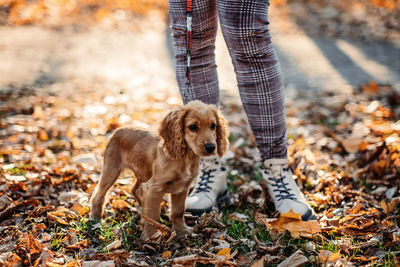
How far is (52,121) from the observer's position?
5027mm

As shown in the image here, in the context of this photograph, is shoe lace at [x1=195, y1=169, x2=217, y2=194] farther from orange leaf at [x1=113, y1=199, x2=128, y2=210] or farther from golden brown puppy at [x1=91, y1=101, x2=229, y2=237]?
orange leaf at [x1=113, y1=199, x2=128, y2=210]

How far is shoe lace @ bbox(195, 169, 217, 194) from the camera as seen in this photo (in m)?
3.23

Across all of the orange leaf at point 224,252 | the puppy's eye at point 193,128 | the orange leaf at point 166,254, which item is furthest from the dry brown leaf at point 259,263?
the puppy's eye at point 193,128

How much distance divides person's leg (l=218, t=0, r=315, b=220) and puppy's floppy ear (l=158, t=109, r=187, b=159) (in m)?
0.62

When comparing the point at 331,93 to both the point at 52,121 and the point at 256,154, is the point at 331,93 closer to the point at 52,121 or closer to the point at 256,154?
the point at 256,154

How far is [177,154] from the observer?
8.71ft

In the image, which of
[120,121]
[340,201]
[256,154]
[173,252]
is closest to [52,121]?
[120,121]

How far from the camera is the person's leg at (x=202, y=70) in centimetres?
289

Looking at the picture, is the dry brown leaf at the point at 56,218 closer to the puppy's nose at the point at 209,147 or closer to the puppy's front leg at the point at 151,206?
the puppy's front leg at the point at 151,206

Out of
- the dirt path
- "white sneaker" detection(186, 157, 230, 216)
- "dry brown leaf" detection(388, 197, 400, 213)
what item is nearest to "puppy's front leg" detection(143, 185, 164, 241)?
"white sneaker" detection(186, 157, 230, 216)

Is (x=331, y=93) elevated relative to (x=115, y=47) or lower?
lower

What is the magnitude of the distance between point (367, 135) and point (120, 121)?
11.0ft

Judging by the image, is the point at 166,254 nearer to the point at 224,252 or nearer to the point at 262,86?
the point at 224,252

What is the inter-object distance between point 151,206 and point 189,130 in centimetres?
64
